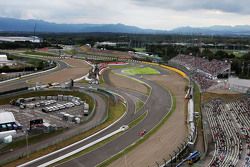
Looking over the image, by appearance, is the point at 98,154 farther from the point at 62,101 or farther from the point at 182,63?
the point at 182,63

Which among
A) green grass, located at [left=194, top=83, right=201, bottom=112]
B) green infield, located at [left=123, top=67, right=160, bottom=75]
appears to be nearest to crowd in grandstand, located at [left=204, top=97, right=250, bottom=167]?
green grass, located at [left=194, top=83, right=201, bottom=112]

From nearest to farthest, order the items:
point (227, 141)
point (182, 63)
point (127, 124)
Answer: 1. point (227, 141)
2. point (127, 124)
3. point (182, 63)

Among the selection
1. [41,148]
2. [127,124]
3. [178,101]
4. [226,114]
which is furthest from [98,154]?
[178,101]

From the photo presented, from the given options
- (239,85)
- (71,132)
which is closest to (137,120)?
(71,132)

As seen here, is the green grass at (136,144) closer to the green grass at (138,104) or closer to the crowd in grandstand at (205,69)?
the green grass at (138,104)

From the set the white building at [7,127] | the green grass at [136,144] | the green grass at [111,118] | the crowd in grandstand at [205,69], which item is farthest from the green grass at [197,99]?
the white building at [7,127]

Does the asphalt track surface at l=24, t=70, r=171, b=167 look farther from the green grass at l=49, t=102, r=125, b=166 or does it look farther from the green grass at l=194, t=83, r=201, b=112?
the green grass at l=194, t=83, r=201, b=112
